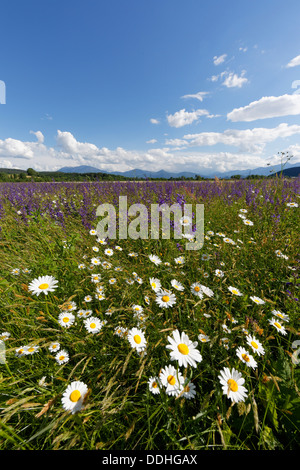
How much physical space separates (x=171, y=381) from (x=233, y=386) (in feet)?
1.06

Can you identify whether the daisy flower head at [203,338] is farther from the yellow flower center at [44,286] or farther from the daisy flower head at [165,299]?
the yellow flower center at [44,286]

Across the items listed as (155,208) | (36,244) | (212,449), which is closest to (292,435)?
(212,449)

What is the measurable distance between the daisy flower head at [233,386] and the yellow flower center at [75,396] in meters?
0.75

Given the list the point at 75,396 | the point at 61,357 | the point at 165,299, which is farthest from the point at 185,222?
the point at 75,396

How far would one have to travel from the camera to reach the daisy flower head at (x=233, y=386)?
2.89 feet

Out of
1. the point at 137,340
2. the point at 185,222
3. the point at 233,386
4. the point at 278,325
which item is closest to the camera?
the point at 233,386

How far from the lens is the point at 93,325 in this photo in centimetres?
140

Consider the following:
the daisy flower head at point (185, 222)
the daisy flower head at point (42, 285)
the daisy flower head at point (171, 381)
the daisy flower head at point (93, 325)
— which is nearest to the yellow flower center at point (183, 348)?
the daisy flower head at point (171, 381)

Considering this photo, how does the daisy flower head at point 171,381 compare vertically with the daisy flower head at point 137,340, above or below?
below

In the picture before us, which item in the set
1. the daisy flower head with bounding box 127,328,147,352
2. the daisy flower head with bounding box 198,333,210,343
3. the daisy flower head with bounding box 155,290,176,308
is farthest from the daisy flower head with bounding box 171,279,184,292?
the daisy flower head with bounding box 127,328,147,352

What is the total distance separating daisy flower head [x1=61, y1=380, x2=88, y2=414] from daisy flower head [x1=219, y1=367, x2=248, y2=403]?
0.73 m

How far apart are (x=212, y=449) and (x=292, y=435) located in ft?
1.42

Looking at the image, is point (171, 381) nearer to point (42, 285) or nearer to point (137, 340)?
A: point (137, 340)
